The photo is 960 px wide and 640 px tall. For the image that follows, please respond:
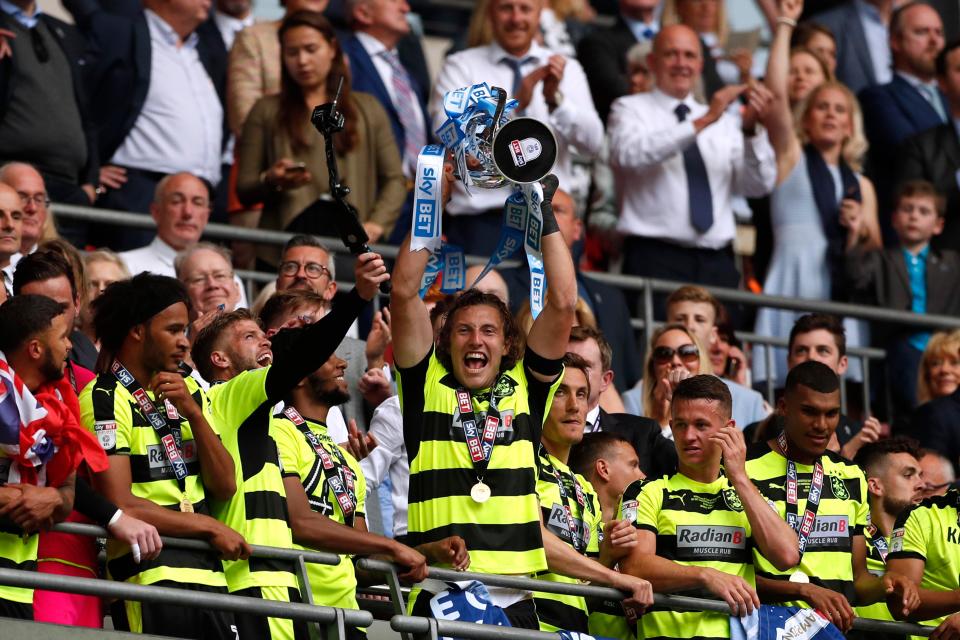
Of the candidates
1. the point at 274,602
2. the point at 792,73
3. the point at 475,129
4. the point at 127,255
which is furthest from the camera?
the point at 792,73

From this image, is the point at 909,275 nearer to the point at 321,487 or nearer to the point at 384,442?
the point at 384,442

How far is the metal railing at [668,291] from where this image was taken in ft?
37.2

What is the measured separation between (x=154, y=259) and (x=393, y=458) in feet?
8.73

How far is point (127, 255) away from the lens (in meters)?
11.0

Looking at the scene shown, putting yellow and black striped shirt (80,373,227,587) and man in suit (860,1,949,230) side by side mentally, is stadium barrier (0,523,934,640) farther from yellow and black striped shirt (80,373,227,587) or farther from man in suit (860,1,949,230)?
man in suit (860,1,949,230)

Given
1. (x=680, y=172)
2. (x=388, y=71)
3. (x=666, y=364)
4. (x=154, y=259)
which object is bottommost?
(x=666, y=364)

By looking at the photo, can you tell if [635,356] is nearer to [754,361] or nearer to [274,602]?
[754,361]

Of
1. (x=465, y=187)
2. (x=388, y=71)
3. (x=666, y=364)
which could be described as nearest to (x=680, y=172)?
(x=388, y=71)

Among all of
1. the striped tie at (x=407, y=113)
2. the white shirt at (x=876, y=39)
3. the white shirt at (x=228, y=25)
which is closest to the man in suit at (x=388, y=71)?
the striped tie at (x=407, y=113)

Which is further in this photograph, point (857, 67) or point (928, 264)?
point (857, 67)

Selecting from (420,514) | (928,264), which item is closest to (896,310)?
(928,264)

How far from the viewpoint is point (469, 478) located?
774cm

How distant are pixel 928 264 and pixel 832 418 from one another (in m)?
4.91

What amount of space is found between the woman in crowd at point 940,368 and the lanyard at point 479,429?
4.84 meters
